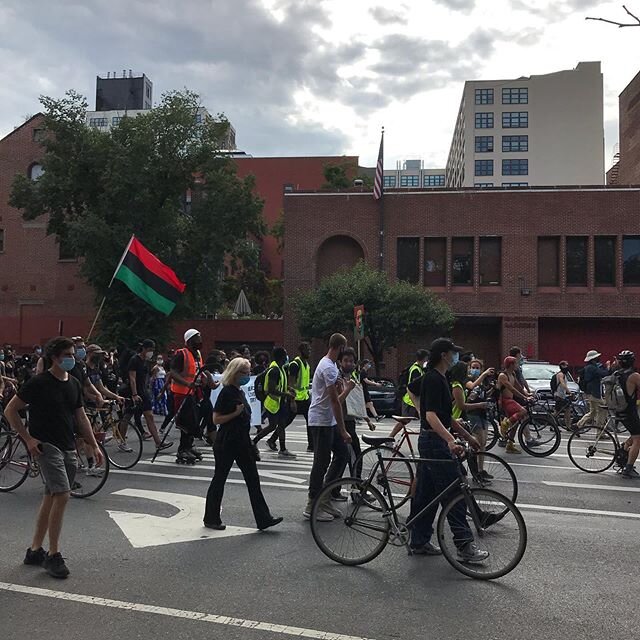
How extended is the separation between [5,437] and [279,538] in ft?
14.7

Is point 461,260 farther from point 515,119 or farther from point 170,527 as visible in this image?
point 515,119

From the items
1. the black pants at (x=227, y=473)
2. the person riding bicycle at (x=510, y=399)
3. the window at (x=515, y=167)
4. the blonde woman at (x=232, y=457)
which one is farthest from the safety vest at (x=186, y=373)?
the window at (x=515, y=167)

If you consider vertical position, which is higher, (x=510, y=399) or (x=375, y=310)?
(x=375, y=310)

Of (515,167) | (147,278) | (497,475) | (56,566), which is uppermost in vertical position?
(515,167)

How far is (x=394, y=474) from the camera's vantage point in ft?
21.9

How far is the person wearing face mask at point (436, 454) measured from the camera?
5.68 metres

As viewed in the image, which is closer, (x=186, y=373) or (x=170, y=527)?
(x=170, y=527)

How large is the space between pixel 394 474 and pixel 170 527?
2.35 metres

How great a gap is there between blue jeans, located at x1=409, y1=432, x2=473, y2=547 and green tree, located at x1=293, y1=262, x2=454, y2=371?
22.3 m

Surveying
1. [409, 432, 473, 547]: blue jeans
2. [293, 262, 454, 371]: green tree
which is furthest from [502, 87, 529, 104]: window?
[409, 432, 473, 547]: blue jeans

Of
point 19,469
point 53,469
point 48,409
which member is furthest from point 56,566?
point 19,469

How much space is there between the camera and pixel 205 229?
3161cm

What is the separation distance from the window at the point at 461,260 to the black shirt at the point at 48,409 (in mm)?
29673

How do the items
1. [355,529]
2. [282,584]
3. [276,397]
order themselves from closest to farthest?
1. [282,584]
2. [355,529]
3. [276,397]
